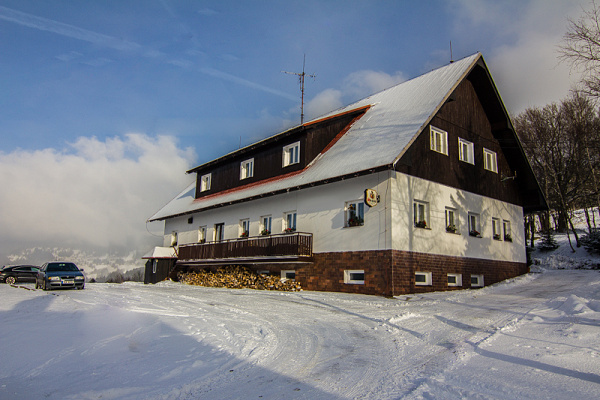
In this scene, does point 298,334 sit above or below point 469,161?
below

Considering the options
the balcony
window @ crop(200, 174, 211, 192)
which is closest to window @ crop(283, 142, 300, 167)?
the balcony

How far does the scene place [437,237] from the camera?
19.1 m

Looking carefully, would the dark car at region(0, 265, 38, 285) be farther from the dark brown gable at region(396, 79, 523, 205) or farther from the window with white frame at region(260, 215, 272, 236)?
the dark brown gable at region(396, 79, 523, 205)

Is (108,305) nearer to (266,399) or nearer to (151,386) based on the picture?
(151,386)

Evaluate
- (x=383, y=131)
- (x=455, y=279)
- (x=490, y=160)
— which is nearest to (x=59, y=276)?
(x=383, y=131)

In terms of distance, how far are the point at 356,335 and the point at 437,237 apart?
11.2 metres

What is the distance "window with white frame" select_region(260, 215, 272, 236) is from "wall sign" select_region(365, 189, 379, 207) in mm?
7380

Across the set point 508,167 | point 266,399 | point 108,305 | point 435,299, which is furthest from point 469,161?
point 266,399

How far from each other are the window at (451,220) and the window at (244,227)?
10.9 metres

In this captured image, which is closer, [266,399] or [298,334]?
[266,399]

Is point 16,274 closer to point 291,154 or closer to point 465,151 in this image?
point 291,154

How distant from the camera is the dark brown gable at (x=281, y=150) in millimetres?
22438

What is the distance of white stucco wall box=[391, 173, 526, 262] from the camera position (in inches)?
698

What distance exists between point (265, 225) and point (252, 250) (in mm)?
1856
